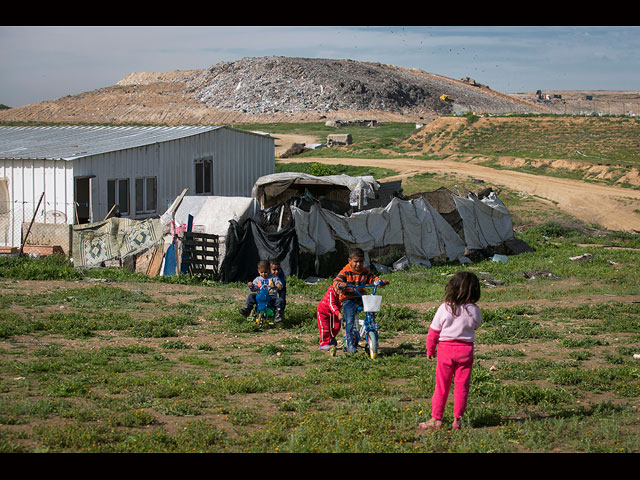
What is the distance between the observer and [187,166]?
73.1 feet

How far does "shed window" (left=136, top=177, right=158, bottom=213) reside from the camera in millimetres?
20469

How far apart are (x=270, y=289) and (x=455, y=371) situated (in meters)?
5.28

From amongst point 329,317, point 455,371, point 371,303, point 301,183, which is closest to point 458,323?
point 455,371

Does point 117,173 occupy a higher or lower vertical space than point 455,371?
higher

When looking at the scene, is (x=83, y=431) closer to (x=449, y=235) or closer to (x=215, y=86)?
(x=449, y=235)

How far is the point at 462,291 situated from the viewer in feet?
20.3

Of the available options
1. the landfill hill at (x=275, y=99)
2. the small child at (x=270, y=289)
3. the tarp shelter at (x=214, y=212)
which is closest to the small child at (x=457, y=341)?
the small child at (x=270, y=289)

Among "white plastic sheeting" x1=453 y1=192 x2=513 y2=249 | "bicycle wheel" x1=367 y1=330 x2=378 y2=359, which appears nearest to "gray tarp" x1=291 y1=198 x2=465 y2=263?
"white plastic sheeting" x1=453 y1=192 x2=513 y2=249

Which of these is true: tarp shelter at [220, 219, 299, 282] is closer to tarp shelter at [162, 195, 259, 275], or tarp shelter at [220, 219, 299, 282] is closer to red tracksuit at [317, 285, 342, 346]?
tarp shelter at [162, 195, 259, 275]

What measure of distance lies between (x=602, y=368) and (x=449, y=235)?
37.7 feet

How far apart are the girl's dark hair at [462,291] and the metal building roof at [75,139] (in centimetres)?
1405

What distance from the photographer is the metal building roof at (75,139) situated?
1934 cm

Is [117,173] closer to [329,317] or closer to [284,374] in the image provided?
[329,317]
